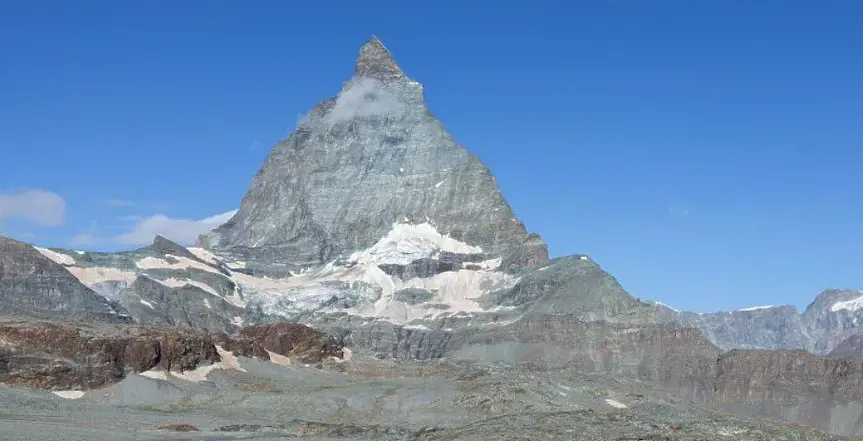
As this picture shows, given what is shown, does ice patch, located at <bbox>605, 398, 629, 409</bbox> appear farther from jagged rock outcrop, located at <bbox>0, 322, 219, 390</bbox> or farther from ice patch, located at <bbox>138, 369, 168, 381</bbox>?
ice patch, located at <bbox>138, 369, 168, 381</bbox>

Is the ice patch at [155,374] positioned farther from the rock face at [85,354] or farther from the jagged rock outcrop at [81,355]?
the jagged rock outcrop at [81,355]

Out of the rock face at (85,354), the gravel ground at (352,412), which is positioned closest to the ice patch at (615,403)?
the gravel ground at (352,412)

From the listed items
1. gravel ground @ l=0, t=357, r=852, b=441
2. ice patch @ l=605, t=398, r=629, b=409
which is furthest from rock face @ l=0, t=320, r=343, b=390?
Answer: ice patch @ l=605, t=398, r=629, b=409

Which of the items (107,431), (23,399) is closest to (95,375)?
(23,399)

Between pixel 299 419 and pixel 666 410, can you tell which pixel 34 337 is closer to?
pixel 299 419

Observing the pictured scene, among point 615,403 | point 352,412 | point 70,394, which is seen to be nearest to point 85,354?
point 70,394

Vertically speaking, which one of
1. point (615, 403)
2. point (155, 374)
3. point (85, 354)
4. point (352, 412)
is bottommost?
point (352, 412)

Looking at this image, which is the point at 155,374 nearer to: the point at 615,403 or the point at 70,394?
the point at 70,394
